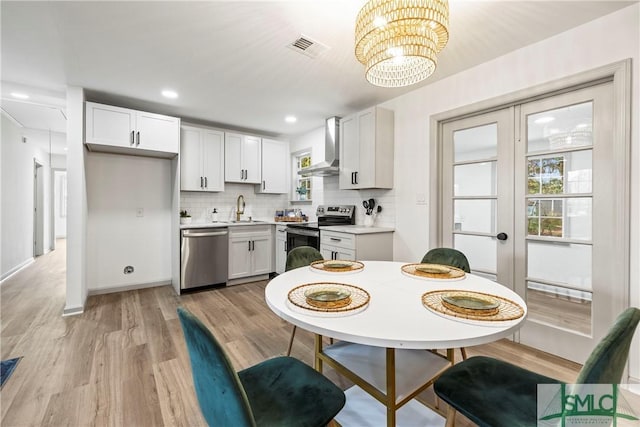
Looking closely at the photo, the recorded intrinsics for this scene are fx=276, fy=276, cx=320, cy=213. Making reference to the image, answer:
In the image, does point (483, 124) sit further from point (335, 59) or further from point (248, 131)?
point (248, 131)

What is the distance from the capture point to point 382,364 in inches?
62.4

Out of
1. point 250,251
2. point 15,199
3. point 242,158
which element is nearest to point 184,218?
point 250,251

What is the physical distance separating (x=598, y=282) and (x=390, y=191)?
6.69ft

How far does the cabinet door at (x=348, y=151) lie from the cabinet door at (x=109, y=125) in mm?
2652

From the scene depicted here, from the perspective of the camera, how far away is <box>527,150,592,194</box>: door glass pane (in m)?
2.09

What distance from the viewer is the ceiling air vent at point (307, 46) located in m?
2.19

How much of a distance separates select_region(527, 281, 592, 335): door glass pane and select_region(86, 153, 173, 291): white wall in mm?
4552

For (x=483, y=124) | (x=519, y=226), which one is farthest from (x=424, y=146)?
(x=519, y=226)

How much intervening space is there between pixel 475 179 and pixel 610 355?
7.24ft

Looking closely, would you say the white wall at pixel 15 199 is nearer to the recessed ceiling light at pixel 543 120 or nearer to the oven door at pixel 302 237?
the oven door at pixel 302 237

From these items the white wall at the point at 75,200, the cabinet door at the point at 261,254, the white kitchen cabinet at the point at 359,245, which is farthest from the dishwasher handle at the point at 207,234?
the white kitchen cabinet at the point at 359,245

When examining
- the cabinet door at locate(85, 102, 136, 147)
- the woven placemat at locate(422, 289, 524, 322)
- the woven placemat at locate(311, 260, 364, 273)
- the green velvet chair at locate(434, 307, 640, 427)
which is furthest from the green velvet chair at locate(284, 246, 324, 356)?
the cabinet door at locate(85, 102, 136, 147)

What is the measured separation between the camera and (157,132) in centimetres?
358

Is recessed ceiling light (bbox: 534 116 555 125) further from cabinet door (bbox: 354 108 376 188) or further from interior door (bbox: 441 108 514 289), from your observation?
cabinet door (bbox: 354 108 376 188)
